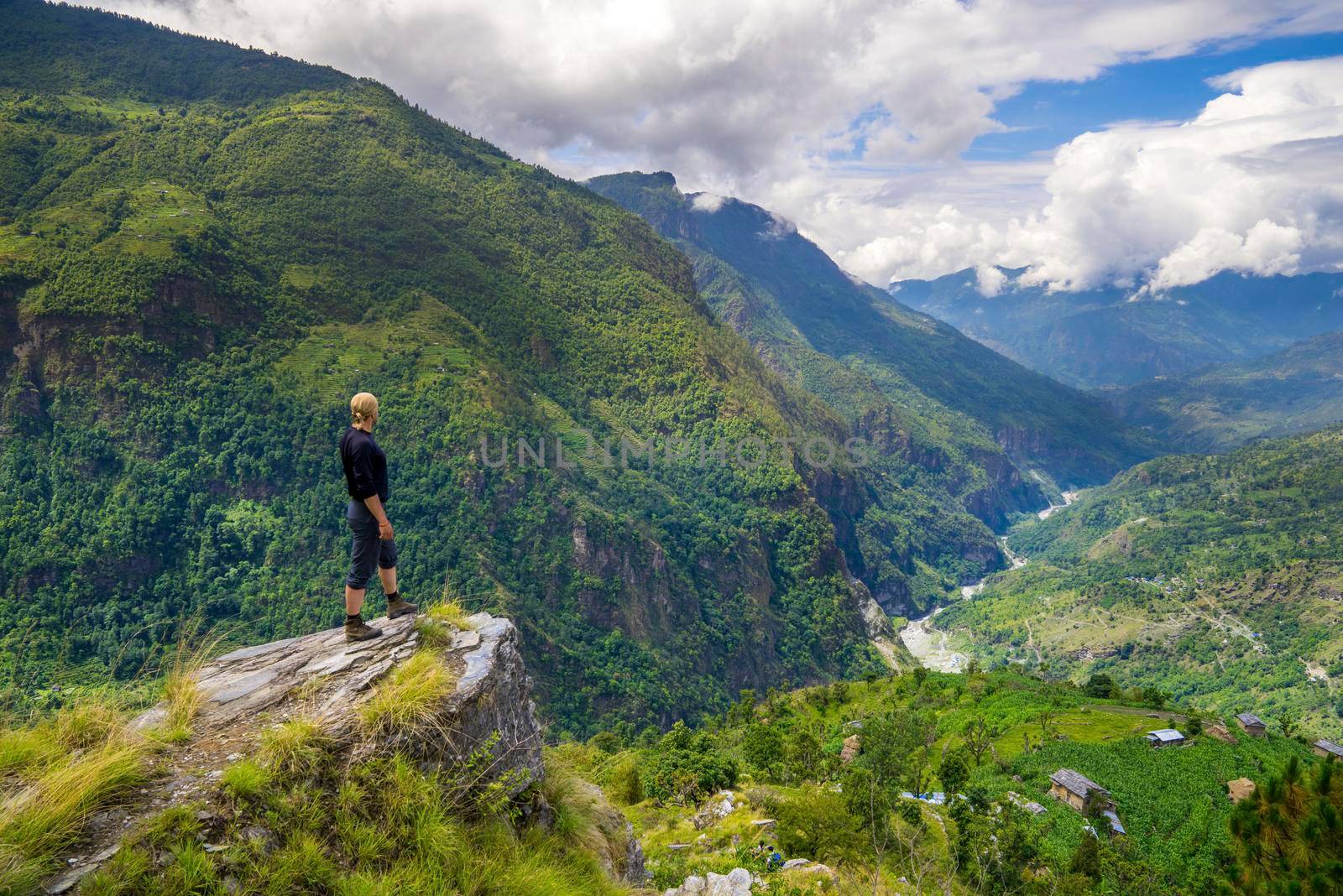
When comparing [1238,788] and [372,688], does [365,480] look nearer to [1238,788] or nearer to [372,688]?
[372,688]

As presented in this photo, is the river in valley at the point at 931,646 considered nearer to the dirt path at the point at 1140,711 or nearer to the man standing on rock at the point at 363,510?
the dirt path at the point at 1140,711

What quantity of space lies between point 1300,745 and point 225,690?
227 feet

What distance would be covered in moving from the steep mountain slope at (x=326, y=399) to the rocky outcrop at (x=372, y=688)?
29.7 metres

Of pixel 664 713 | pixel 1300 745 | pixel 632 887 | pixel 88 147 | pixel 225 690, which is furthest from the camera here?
pixel 88 147

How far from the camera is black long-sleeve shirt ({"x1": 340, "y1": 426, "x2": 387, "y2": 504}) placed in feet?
27.7

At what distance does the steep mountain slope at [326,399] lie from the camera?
68.0 metres

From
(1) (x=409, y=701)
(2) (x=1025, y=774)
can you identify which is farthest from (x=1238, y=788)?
(1) (x=409, y=701)

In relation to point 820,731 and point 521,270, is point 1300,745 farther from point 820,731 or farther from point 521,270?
point 521,270

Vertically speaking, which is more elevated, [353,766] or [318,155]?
[318,155]

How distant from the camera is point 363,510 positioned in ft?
28.8

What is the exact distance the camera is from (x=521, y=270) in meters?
144

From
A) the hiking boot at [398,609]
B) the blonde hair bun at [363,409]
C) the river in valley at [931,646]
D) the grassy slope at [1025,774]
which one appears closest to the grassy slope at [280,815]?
the hiking boot at [398,609]

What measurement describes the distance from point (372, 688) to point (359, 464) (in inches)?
116

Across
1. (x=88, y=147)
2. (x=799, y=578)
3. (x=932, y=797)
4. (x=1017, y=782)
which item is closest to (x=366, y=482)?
(x=932, y=797)
